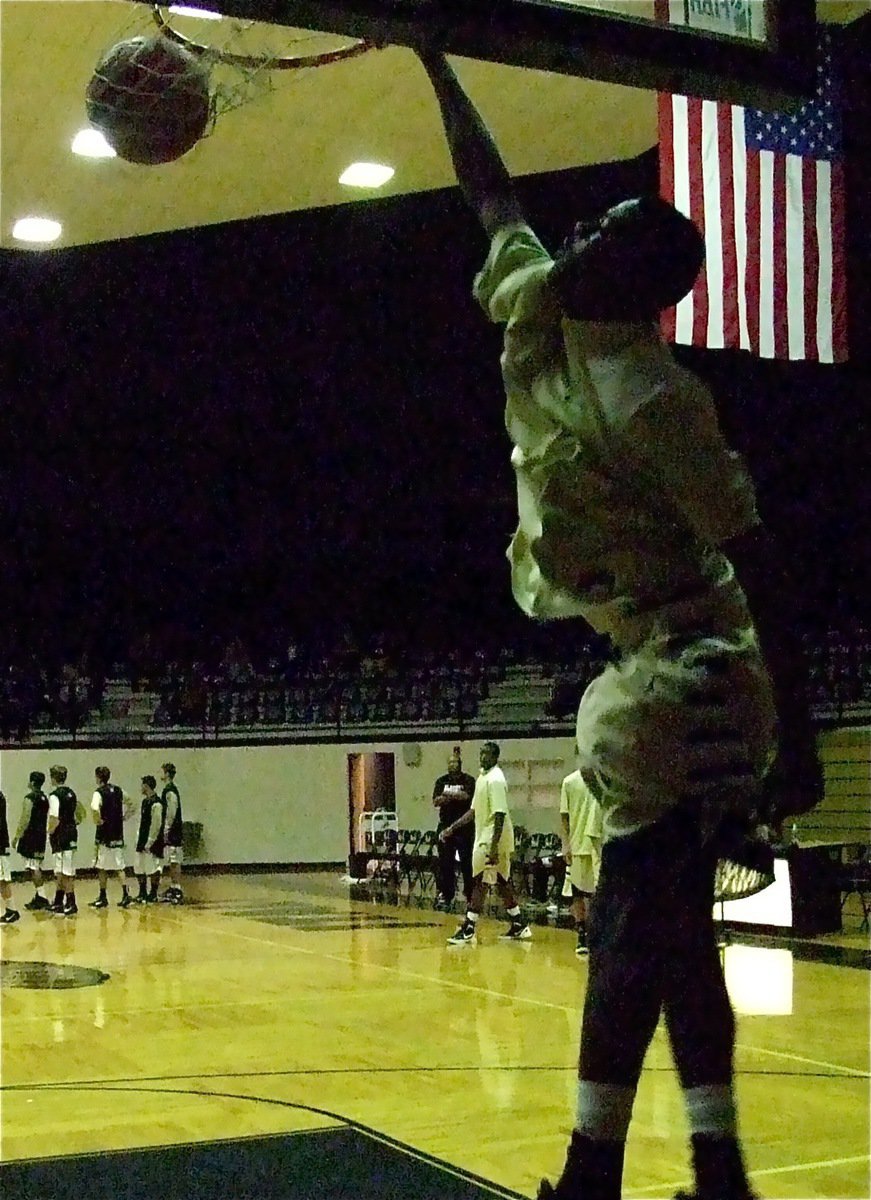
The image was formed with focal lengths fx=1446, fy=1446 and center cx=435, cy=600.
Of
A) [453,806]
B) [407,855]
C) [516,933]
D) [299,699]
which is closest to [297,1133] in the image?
[516,933]

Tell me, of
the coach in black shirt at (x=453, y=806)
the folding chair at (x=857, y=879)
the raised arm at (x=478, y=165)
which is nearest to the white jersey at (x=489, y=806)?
the coach in black shirt at (x=453, y=806)

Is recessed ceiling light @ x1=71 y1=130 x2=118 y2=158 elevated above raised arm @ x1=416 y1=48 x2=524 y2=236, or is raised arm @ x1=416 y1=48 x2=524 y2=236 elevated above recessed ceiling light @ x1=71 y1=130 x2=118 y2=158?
recessed ceiling light @ x1=71 y1=130 x2=118 y2=158

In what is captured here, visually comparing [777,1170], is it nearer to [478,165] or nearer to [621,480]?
[621,480]

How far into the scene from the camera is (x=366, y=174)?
945 cm

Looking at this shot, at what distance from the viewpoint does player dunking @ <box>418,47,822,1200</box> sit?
76.2 inches

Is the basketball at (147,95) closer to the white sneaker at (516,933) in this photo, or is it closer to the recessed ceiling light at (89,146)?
the recessed ceiling light at (89,146)

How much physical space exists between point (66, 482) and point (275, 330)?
4.20 metres

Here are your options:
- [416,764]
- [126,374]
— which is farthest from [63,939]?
[416,764]

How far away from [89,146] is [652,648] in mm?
7820

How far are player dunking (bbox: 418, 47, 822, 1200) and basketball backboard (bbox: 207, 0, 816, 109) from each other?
2.17 feet

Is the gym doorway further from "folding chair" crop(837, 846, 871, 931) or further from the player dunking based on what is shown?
the player dunking

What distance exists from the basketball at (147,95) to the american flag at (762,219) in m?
2.41

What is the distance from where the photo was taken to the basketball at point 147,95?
4.76 m

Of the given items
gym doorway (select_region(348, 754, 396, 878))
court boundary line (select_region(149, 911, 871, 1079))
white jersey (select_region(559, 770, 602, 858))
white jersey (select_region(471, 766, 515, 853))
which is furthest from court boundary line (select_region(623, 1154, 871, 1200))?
gym doorway (select_region(348, 754, 396, 878))
